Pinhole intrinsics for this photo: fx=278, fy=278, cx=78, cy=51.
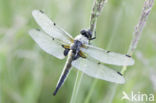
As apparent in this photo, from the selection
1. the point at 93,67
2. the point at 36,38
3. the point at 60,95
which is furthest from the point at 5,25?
the point at 93,67

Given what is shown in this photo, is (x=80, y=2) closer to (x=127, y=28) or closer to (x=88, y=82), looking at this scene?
(x=127, y=28)

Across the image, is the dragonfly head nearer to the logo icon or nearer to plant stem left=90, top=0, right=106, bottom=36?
plant stem left=90, top=0, right=106, bottom=36

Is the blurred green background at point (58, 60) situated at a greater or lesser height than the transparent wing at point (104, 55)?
lesser

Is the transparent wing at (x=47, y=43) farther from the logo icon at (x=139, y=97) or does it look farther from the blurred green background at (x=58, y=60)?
the logo icon at (x=139, y=97)

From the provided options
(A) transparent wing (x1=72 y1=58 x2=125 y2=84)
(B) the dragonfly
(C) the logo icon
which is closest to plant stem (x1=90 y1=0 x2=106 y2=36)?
(B) the dragonfly

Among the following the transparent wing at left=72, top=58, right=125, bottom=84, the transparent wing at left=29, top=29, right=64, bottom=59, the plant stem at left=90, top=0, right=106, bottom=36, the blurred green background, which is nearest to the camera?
the plant stem at left=90, top=0, right=106, bottom=36

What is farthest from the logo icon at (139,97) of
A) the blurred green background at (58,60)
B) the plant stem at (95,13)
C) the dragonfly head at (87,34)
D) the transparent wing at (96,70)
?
the plant stem at (95,13)
